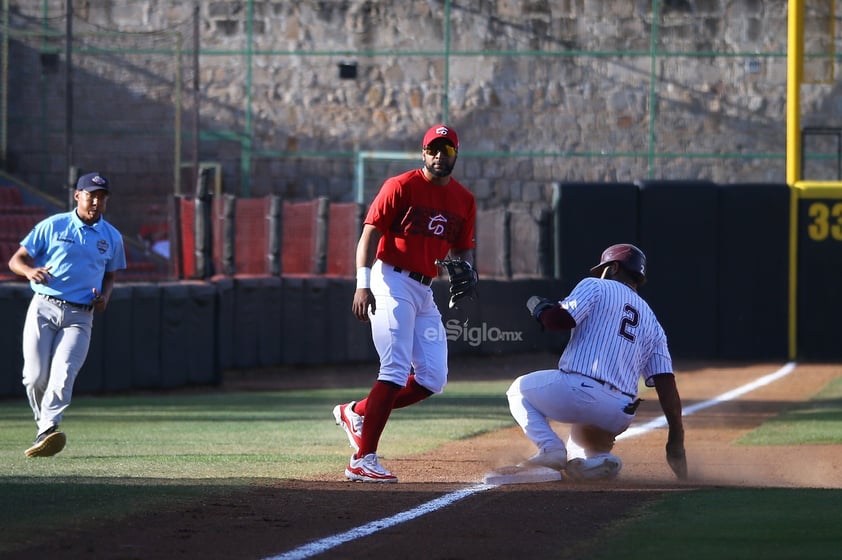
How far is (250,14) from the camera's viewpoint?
2827 centimetres

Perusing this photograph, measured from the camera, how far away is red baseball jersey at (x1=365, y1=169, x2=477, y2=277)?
773 centimetres

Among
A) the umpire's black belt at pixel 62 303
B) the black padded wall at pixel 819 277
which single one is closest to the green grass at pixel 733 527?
the umpire's black belt at pixel 62 303

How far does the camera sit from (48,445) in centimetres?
895

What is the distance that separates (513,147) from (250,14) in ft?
20.5

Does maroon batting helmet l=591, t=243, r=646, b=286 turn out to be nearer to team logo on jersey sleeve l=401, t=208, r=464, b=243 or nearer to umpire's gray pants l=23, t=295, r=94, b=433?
team logo on jersey sleeve l=401, t=208, r=464, b=243

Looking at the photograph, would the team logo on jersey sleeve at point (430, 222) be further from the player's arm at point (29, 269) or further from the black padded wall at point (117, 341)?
the black padded wall at point (117, 341)

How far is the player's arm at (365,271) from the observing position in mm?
7637

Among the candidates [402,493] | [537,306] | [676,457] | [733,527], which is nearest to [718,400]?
[676,457]

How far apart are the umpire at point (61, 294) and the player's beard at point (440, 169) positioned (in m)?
2.89

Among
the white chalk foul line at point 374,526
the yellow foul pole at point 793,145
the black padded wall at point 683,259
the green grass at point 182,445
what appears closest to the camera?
the white chalk foul line at point 374,526

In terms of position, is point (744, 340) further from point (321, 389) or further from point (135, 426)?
point (135, 426)

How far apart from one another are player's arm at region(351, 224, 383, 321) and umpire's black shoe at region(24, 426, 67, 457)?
2544mm

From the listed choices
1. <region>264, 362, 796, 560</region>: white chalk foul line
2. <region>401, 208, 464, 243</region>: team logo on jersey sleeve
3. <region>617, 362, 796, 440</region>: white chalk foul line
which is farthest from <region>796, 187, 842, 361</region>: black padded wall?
<region>264, 362, 796, 560</region>: white chalk foul line

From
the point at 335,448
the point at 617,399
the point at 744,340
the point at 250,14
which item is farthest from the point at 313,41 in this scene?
the point at 617,399
